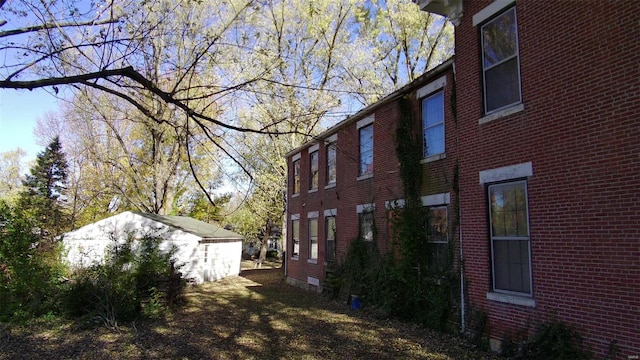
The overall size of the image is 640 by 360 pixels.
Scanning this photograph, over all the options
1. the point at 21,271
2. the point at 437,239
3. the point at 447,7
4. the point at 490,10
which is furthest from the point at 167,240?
the point at 490,10

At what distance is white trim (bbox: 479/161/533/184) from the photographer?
7523 mm

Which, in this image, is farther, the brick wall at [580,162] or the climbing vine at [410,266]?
the climbing vine at [410,266]

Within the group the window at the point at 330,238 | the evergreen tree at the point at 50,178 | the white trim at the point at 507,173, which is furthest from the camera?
the evergreen tree at the point at 50,178

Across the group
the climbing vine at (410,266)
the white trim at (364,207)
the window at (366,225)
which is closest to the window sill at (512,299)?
the climbing vine at (410,266)

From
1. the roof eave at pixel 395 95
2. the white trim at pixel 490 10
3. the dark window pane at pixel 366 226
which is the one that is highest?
the white trim at pixel 490 10

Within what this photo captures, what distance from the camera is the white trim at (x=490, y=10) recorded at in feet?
27.0

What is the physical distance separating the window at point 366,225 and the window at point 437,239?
2.77 m

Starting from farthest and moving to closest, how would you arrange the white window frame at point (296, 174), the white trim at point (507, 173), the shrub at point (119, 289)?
the white window frame at point (296, 174) < the shrub at point (119, 289) < the white trim at point (507, 173)

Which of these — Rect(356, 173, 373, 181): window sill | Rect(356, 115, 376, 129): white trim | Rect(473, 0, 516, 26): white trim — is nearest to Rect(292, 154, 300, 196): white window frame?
Rect(356, 115, 376, 129): white trim

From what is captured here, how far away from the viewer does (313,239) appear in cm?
1891

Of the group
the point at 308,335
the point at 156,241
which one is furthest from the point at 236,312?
the point at 308,335

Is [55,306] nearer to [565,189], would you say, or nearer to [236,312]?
[236,312]

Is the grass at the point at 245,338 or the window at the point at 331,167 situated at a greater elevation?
the window at the point at 331,167

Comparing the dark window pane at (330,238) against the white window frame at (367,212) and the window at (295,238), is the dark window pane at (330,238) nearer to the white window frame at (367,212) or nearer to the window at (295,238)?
the white window frame at (367,212)
